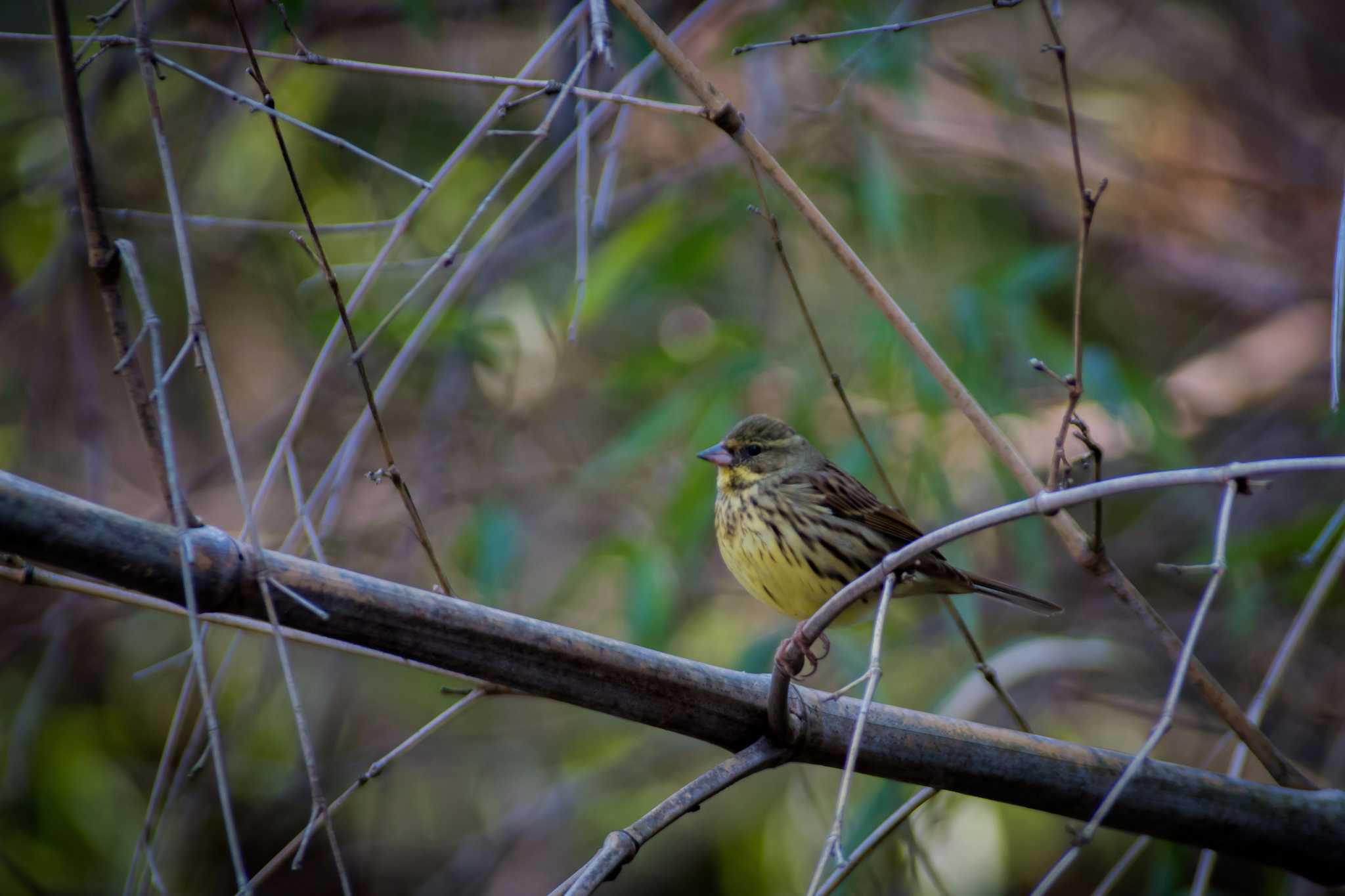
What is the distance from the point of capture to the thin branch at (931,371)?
233 cm

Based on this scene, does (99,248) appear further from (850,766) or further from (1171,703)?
(1171,703)

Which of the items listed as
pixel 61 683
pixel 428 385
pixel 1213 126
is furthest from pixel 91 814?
pixel 1213 126

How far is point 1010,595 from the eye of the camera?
4.22 meters

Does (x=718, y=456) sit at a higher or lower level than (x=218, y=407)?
higher

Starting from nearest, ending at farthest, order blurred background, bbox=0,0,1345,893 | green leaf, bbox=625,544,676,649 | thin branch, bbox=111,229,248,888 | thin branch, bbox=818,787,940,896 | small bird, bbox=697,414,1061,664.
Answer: thin branch, bbox=111,229,248,888, thin branch, bbox=818,787,940,896, small bird, bbox=697,414,1061,664, green leaf, bbox=625,544,676,649, blurred background, bbox=0,0,1345,893

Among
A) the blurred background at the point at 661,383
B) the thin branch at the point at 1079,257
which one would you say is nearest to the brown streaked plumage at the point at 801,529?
the blurred background at the point at 661,383

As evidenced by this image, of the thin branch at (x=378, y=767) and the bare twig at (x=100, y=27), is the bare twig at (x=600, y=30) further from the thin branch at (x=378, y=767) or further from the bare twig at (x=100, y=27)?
the thin branch at (x=378, y=767)

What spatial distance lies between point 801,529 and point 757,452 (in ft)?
1.58

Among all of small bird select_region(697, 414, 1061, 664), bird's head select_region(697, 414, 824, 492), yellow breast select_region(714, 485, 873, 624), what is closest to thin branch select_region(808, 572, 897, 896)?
small bird select_region(697, 414, 1061, 664)

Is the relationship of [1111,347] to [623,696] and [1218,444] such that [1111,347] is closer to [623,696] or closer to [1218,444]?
[1218,444]

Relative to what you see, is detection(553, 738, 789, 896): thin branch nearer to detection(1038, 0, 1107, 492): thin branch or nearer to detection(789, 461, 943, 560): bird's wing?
detection(1038, 0, 1107, 492): thin branch

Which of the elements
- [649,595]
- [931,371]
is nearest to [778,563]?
[649,595]

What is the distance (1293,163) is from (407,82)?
5198 millimetres

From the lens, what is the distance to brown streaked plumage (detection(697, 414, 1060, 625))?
13.6ft
